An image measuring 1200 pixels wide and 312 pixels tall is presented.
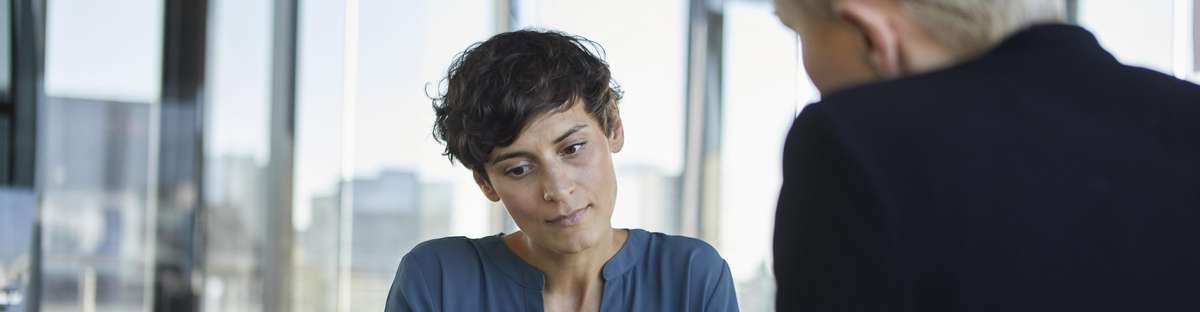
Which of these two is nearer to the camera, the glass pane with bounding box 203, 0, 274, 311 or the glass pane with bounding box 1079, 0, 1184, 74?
the glass pane with bounding box 203, 0, 274, 311

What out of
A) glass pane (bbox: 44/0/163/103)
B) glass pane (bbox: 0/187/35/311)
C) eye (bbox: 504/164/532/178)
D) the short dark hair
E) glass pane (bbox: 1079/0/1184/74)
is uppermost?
glass pane (bbox: 1079/0/1184/74)

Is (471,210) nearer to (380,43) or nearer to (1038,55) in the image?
(380,43)

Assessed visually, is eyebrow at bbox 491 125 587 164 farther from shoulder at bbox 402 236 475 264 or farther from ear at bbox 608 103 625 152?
shoulder at bbox 402 236 475 264

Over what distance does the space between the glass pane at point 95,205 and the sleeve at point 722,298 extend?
3096 millimetres

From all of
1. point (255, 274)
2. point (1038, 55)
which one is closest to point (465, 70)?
point (1038, 55)

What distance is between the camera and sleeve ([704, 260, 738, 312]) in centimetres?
191

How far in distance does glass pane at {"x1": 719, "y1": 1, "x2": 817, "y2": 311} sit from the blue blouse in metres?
4.09

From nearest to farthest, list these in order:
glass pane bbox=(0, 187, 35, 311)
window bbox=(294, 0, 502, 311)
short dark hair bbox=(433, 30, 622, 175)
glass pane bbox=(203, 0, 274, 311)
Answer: short dark hair bbox=(433, 30, 622, 175)
glass pane bbox=(0, 187, 35, 311)
glass pane bbox=(203, 0, 274, 311)
window bbox=(294, 0, 502, 311)

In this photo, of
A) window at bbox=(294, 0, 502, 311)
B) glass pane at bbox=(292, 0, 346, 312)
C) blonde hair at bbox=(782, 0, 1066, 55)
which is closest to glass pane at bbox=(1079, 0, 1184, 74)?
window at bbox=(294, 0, 502, 311)

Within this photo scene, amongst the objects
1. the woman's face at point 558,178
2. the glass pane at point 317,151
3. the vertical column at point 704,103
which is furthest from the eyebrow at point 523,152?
the vertical column at point 704,103

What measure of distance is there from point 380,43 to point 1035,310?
16.3 feet

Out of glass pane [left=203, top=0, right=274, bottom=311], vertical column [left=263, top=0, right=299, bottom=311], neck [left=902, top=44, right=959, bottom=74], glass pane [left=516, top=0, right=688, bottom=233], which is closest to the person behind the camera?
neck [left=902, top=44, right=959, bottom=74]

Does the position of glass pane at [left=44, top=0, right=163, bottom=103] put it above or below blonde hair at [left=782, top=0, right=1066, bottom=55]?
above

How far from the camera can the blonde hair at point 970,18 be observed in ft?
2.57
